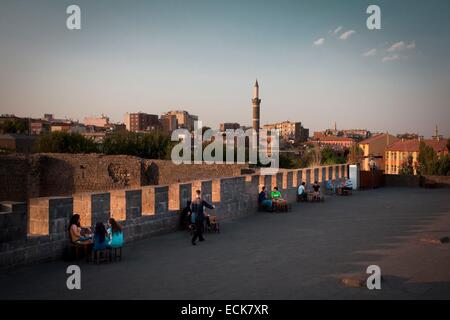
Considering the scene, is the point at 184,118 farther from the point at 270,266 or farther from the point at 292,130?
the point at 270,266

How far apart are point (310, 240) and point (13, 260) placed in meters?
6.16

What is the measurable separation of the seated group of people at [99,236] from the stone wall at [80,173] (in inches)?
1039

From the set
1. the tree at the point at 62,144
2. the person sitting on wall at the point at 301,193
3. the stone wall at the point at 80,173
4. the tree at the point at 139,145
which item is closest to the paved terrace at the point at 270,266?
the person sitting on wall at the point at 301,193

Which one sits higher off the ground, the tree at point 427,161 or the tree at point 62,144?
the tree at point 62,144

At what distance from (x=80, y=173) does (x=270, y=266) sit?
33594 millimetres

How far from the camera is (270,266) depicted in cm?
817

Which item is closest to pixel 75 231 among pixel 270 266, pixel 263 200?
pixel 270 266

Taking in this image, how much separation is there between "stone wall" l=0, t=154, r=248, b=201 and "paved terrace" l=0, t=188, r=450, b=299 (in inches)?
934

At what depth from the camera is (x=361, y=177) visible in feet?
83.4

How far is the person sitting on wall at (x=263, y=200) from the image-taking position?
15.9m

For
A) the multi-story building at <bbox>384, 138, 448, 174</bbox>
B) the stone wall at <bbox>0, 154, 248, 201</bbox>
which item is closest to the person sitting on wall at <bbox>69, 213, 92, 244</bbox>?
the stone wall at <bbox>0, 154, 248, 201</bbox>

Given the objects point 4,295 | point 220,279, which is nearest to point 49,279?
point 4,295

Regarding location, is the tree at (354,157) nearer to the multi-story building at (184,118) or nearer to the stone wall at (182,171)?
the stone wall at (182,171)

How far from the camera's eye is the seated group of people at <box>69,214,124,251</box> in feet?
27.9
